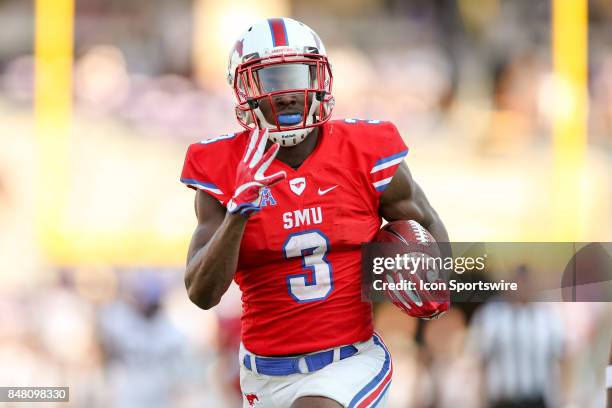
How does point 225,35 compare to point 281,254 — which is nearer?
point 281,254

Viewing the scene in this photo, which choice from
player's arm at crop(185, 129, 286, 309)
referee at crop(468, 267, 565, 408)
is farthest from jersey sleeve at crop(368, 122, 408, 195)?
referee at crop(468, 267, 565, 408)

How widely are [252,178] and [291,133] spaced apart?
29 centimetres

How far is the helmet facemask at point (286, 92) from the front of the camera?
3238 mm

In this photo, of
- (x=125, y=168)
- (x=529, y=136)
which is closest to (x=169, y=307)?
(x=125, y=168)

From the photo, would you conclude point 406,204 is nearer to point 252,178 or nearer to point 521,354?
point 252,178

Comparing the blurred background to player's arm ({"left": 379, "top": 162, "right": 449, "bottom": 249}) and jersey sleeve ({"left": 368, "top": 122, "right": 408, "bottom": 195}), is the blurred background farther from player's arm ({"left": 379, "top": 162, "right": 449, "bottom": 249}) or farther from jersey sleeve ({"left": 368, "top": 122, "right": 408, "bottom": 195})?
jersey sleeve ({"left": 368, "top": 122, "right": 408, "bottom": 195})

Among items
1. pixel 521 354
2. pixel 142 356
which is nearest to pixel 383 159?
pixel 521 354

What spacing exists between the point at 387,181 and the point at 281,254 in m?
0.39

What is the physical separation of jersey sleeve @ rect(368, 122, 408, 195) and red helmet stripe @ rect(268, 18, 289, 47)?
0.40 meters

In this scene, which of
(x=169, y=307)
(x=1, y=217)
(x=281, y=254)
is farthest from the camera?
(x=1, y=217)

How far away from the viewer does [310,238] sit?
3229 millimetres

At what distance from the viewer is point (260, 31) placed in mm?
3402

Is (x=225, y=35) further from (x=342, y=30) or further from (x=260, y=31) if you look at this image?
(x=260, y=31)

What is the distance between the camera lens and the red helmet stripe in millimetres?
3342
